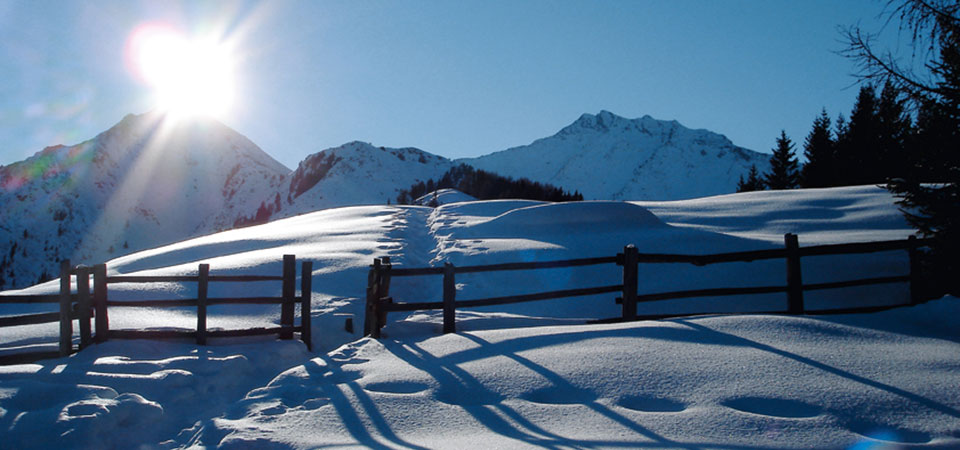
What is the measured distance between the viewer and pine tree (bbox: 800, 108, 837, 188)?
36.8 m

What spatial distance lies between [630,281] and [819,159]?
119ft

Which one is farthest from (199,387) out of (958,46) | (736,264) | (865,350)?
(736,264)

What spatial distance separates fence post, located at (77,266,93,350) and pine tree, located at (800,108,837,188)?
40.6 meters

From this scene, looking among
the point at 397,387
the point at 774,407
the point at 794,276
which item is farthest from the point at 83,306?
the point at 794,276

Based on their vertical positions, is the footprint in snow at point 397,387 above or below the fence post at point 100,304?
below

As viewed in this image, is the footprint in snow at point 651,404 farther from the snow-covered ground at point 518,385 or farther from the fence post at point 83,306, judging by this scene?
the fence post at point 83,306

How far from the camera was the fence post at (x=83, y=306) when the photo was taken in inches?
326

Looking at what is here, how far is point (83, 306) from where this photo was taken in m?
8.32

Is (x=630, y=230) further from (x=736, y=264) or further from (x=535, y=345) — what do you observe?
(x=535, y=345)

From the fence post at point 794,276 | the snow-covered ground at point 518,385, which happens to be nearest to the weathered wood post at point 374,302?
the snow-covered ground at point 518,385

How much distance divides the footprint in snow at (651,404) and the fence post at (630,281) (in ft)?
11.3

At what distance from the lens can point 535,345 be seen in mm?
6672

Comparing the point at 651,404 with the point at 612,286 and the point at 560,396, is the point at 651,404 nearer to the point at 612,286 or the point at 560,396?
the point at 560,396

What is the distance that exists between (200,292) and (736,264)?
39.7 feet
